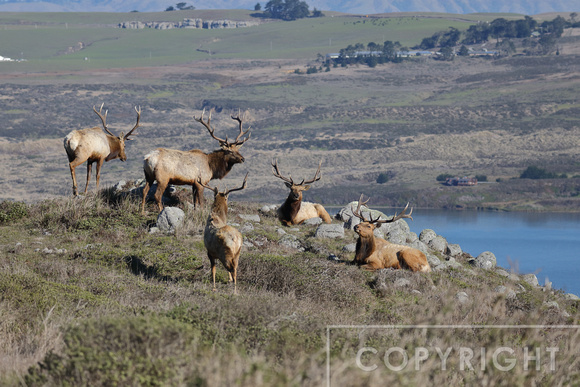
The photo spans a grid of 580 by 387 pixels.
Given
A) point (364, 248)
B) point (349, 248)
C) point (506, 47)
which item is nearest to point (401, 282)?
point (364, 248)

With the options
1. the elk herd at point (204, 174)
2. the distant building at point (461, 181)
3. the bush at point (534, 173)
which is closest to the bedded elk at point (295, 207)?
the elk herd at point (204, 174)

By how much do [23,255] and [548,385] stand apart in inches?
345

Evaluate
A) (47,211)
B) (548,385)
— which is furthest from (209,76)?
(548,385)

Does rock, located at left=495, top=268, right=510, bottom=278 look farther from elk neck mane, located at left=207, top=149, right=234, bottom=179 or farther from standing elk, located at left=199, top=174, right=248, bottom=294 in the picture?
standing elk, located at left=199, top=174, right=248, bottom=294

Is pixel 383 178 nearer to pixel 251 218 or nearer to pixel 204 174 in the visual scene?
pixel 251 218

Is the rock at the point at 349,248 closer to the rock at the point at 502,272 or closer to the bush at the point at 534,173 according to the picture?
the rock at the point at 502,272

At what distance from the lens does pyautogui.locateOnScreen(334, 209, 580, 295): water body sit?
42.8 meters

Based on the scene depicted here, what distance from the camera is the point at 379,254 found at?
559 inches

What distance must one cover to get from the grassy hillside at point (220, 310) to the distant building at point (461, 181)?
205 ft

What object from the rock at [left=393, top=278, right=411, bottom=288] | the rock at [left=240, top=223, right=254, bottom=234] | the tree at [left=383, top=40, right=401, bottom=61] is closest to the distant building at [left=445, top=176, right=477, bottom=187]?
the rock at [left=240, top=223, right=254, bottom=234]

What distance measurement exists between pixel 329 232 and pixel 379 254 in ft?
8.86

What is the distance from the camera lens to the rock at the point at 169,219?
14.7m

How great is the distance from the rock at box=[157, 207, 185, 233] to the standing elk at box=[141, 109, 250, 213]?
66 centimetres

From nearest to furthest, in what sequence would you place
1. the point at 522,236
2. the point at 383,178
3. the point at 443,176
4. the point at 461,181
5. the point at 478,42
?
the point at 522,236 → the point at 461,181 → the point at 383,178 → the point at 443,176 → the point at 478,42
